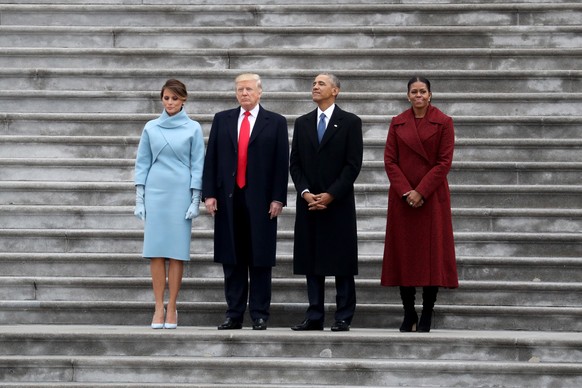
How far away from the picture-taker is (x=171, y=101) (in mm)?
9531

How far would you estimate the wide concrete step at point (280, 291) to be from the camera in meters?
9.93

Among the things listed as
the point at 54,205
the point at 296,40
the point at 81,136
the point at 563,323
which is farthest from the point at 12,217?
the point at 563,323

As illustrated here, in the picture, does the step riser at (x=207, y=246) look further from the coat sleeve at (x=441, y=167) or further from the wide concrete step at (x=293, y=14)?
the wide concrete step at (x=293, y=14)

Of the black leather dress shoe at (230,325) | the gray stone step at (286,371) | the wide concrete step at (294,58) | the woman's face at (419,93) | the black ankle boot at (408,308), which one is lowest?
the gray stone step at (286,371)

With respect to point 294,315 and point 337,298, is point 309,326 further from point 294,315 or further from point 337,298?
point 294,315

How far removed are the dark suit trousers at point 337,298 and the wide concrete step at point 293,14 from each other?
4210 mm

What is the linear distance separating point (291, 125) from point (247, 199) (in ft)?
7.79

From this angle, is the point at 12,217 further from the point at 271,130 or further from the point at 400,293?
the point at 400,293

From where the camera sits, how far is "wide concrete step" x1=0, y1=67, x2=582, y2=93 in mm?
12023

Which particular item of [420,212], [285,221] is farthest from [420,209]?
[285,221]

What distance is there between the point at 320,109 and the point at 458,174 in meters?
1.87

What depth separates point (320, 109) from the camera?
31.7 ft

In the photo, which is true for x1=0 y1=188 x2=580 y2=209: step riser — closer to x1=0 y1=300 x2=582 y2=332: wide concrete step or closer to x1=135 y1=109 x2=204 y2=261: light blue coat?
x1=0 y1=300 x2=582 y2=332: wide concrete step

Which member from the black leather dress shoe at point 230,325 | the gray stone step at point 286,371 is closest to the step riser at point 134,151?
the black leather dress shoe at point 230,325
